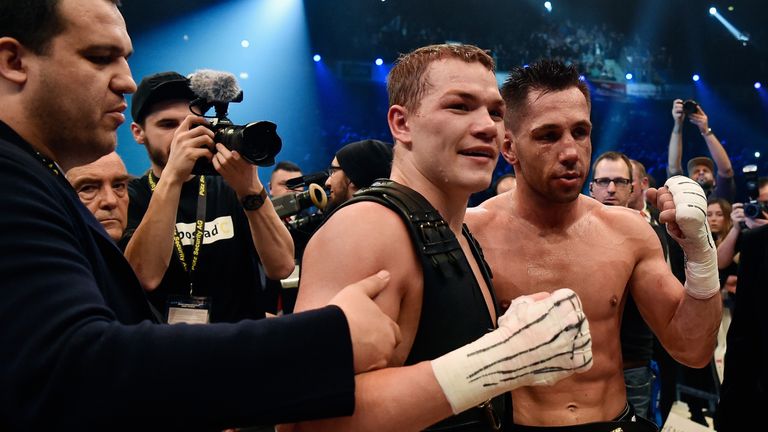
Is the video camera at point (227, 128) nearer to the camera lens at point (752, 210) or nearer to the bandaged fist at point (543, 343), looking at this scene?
the bandaged fist at point (543, 343)

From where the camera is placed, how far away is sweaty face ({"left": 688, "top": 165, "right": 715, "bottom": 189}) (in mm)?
5246

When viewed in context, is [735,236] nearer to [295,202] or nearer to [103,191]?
[295,202]

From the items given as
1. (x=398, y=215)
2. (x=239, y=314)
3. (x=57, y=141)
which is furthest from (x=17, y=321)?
(x=239, y=314)

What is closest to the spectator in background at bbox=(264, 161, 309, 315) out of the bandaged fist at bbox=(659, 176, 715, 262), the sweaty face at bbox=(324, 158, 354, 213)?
the sweaty face at bbox=(324, 158, 354, 213)

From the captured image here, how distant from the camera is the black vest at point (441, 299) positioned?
1.26 m

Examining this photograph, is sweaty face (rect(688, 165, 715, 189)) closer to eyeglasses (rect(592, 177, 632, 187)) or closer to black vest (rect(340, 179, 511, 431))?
eyeglasses (rect(592, 177, 632, 187))

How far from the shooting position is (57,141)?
3.13 ft

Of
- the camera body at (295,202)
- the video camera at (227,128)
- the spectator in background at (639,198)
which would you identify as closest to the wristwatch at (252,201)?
the video camera at (227,128)

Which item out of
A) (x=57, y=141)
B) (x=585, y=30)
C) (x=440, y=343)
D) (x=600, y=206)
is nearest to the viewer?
(x=57, y=141)

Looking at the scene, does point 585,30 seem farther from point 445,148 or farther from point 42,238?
point 42,238

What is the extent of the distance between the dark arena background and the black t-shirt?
18.1 ft

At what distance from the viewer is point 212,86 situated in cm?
194

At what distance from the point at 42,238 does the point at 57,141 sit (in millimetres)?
295

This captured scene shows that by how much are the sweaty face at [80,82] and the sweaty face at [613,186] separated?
3384 millimetres
